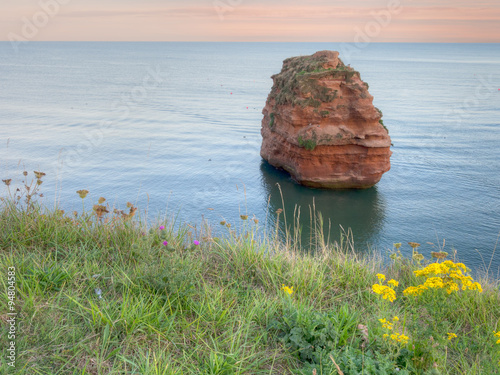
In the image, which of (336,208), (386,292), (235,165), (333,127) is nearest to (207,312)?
(386,292)

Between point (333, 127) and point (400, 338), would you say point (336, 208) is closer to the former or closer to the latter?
point (333, 127)

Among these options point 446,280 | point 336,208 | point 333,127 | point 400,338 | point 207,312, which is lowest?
point 336,208

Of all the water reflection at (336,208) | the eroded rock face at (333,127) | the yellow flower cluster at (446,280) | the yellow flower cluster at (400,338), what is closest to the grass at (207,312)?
the yellow flower cluster at (400,338)

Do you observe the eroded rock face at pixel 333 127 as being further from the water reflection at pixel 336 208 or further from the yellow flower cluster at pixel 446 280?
the yellow flower cluster at pixel 446 280

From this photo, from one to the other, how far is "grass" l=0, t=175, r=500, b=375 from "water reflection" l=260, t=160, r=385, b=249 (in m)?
9.22

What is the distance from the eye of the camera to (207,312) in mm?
4117

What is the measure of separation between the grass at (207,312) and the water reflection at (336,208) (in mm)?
9217

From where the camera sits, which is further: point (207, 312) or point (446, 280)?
point (446, 280)

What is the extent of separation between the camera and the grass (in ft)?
11.4

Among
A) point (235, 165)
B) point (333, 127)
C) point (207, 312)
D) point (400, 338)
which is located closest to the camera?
point (400, 338)

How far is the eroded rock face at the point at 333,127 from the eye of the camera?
18031mm

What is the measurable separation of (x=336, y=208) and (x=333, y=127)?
363cm

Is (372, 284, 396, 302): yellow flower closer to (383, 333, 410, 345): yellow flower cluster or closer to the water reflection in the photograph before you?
(383, 333, 410, 345): yellow flower cluster

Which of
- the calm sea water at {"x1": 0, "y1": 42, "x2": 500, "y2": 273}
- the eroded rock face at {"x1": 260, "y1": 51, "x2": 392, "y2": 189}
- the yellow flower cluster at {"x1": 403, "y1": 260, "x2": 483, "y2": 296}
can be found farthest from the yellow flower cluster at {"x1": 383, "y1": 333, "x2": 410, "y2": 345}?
the eroded rock face at {"x1": 260, "y1": 51, "x2": 392, "y2": 189}
